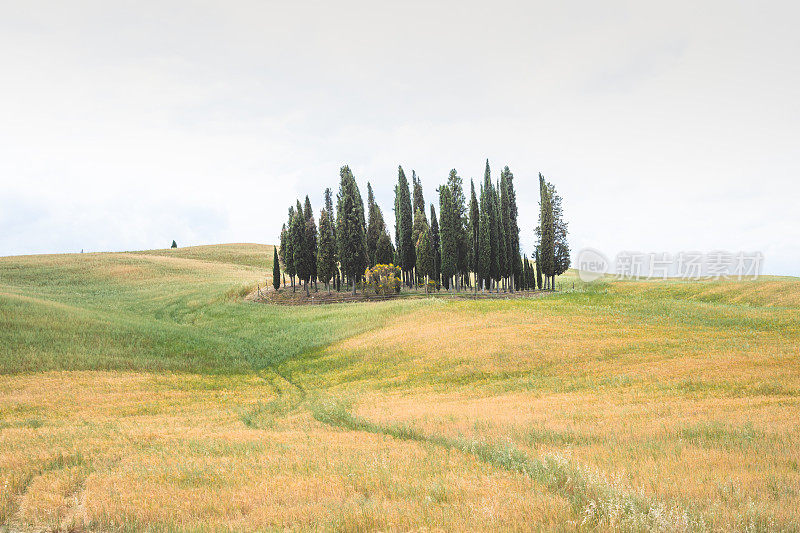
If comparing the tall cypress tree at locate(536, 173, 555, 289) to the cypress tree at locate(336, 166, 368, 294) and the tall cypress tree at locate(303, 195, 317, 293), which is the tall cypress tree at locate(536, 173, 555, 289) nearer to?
the cypress tree at locate(336, 166, 368, 294)

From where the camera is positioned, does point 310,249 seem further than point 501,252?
Yes

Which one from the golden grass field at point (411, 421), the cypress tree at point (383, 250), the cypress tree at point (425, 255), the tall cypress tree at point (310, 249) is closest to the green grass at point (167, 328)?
the golden grass field at point (411, 421)

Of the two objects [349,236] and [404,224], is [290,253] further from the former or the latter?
[404,224]

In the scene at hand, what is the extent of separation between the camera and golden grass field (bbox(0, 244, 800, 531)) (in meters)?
7.34

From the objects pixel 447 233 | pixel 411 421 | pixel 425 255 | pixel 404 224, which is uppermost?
pixel 404 224

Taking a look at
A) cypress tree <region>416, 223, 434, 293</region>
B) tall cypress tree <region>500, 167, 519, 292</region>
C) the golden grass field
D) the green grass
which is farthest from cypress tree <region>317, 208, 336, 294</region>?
tall cypress tree <region>500, 167, 519, 292</region>

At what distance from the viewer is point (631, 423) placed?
1300 centimetres

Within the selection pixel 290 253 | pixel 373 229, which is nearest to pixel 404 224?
A: pixel 373 229

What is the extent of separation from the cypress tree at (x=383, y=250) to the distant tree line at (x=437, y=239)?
7.0 inches

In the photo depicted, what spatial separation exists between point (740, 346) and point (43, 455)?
105 feet

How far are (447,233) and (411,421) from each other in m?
53.3

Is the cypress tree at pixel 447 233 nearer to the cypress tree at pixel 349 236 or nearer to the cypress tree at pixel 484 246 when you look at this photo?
the cypress tree at pixel 484 246

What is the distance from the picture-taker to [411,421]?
15.4 metres

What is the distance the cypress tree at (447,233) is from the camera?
221 feet
